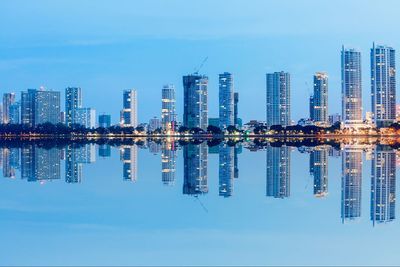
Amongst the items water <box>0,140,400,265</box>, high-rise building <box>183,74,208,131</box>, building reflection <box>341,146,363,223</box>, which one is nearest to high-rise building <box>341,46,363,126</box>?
high-rise building <box>183,74,208,131</box>

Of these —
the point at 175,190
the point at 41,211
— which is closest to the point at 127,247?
the point at 41,211

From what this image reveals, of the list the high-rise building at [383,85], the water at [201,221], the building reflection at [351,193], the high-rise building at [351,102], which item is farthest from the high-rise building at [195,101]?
the water at [201,221]

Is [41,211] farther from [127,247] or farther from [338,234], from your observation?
[338,234]

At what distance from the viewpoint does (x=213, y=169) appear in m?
31.5

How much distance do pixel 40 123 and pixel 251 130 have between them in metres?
58.5

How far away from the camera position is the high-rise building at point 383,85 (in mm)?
186500

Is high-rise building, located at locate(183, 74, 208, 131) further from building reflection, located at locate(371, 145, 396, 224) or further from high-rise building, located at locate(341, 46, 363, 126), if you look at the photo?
building reflection, located at locate(371, 145, 396, 224)

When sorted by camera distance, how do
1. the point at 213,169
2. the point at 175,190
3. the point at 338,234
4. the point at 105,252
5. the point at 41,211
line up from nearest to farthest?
the point at 105,252, the point at 338,234, the point at 41,211, the point at 175,190, the point at 213,169

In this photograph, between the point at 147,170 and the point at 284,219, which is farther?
the point at 147,170

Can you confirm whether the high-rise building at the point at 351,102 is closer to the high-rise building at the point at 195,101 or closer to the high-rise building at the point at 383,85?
the high-rise building at the point at 383,85

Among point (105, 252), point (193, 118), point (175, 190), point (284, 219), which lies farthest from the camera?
point (193, 118)

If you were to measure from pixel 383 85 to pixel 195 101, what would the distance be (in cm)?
5118

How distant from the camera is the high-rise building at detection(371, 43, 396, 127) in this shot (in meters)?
186

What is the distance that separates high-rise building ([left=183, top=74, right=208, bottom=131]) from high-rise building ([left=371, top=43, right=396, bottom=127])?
4562 cm
